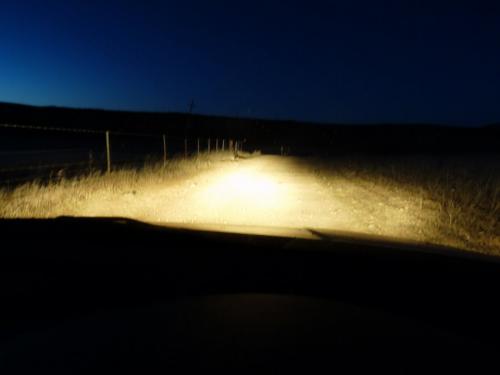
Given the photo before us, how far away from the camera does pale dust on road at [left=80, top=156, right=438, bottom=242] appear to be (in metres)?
8.26

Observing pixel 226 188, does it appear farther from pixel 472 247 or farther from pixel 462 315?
pixel 462 315

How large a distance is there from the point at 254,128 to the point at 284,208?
140m

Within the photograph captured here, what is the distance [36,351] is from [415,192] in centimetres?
1243

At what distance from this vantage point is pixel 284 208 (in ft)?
32.9

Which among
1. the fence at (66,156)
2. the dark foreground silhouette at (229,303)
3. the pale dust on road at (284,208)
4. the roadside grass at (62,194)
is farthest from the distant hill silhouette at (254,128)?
the dark foreground silhouette at (229,303)

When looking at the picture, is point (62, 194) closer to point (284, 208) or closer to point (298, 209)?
point (284, 208)

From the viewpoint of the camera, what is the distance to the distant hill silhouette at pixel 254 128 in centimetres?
11450

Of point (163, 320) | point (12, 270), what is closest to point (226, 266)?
point (163, 320)

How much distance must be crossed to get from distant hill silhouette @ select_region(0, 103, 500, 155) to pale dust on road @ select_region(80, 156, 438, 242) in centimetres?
9828

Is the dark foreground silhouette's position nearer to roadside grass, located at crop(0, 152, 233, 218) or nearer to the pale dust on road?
the pale dust on road

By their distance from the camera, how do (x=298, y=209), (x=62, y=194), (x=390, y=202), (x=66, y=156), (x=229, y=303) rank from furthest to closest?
(x=66, y=156), (x=390, y=202), (x=62, y=194), (x=298, y=209), (x=229, y=303)

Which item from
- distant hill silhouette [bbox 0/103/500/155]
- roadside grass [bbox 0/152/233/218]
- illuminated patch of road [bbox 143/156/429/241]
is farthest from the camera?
distant hill silhouette [bbox 0/103/500/155]

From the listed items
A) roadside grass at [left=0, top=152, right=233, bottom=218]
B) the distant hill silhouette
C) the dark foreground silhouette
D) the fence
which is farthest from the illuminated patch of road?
the distant hill silhouette

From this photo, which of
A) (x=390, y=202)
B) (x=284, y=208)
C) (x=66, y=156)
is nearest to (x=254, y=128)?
(x=66, y=156)
